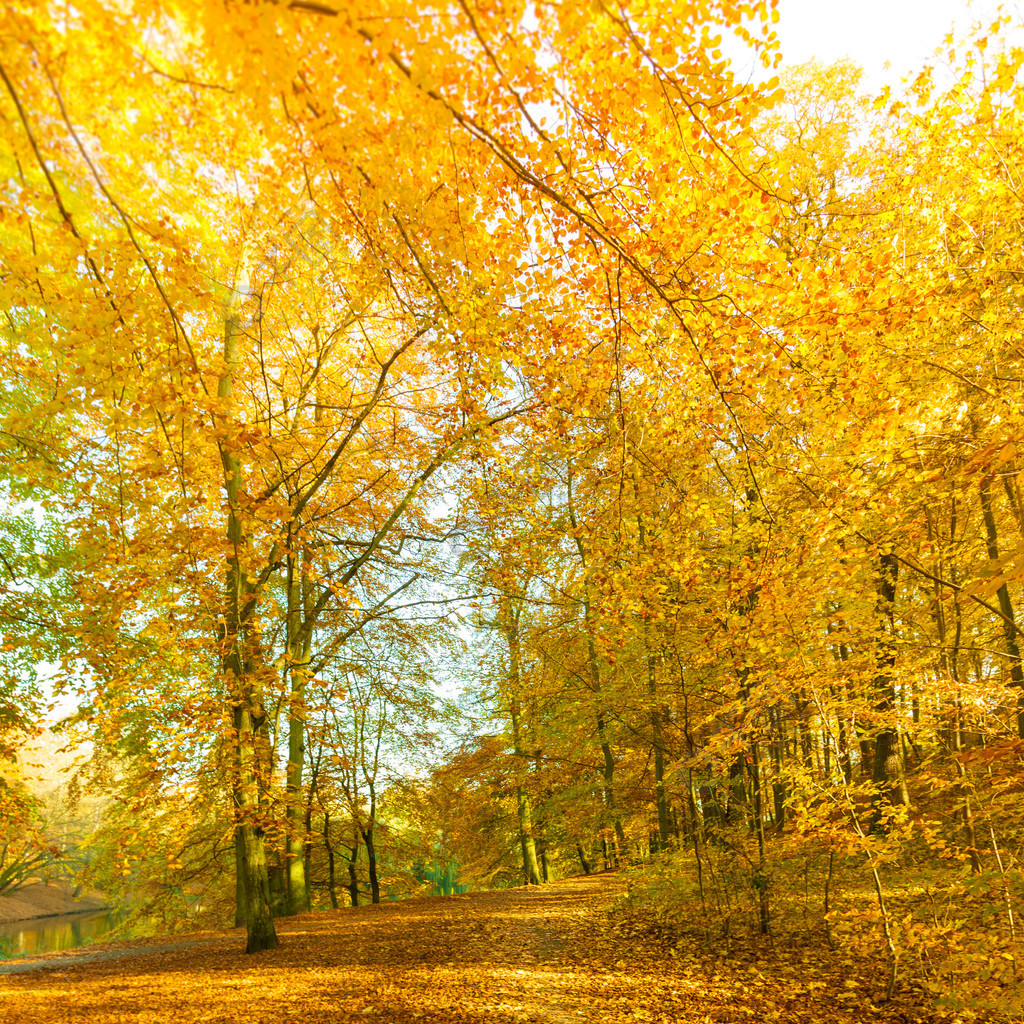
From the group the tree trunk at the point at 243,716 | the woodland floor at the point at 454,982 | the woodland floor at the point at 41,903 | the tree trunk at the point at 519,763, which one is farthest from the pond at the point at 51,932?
the tree trunk at the point at 243,716

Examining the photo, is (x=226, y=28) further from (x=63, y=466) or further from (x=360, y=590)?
(x=360, y=590)

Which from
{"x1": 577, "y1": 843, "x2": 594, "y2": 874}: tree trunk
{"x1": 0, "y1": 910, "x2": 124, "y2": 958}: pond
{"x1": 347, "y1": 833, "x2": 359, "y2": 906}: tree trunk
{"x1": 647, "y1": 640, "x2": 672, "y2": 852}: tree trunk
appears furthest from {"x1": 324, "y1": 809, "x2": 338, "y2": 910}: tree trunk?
{"x1": 647, "y1": 640, "x2": 672, "y2": 852}: tree trunk

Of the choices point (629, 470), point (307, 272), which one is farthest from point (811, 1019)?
point (307, 272)

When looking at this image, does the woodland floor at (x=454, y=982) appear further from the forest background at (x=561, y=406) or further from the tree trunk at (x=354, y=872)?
the tree trunk at (x=354, y=872)

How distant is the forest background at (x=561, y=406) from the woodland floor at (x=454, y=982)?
1.99 ft

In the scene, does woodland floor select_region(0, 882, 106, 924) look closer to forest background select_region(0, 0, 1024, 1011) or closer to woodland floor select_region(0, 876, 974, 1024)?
forest background select_region(0, 0, 1024, 1011)

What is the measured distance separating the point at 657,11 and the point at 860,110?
8.90m

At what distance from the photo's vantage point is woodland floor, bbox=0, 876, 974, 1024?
14.9 feet

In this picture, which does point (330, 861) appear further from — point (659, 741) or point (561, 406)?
point (561, 406)

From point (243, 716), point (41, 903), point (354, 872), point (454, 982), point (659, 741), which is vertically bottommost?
point (41, 903)

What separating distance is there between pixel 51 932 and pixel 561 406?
1364 inches

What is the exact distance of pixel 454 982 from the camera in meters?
5.36

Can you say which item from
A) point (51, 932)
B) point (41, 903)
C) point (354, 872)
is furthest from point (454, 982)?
point (41, 903)

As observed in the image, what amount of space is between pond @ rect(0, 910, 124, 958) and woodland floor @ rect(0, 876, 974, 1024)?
45.5 ft
